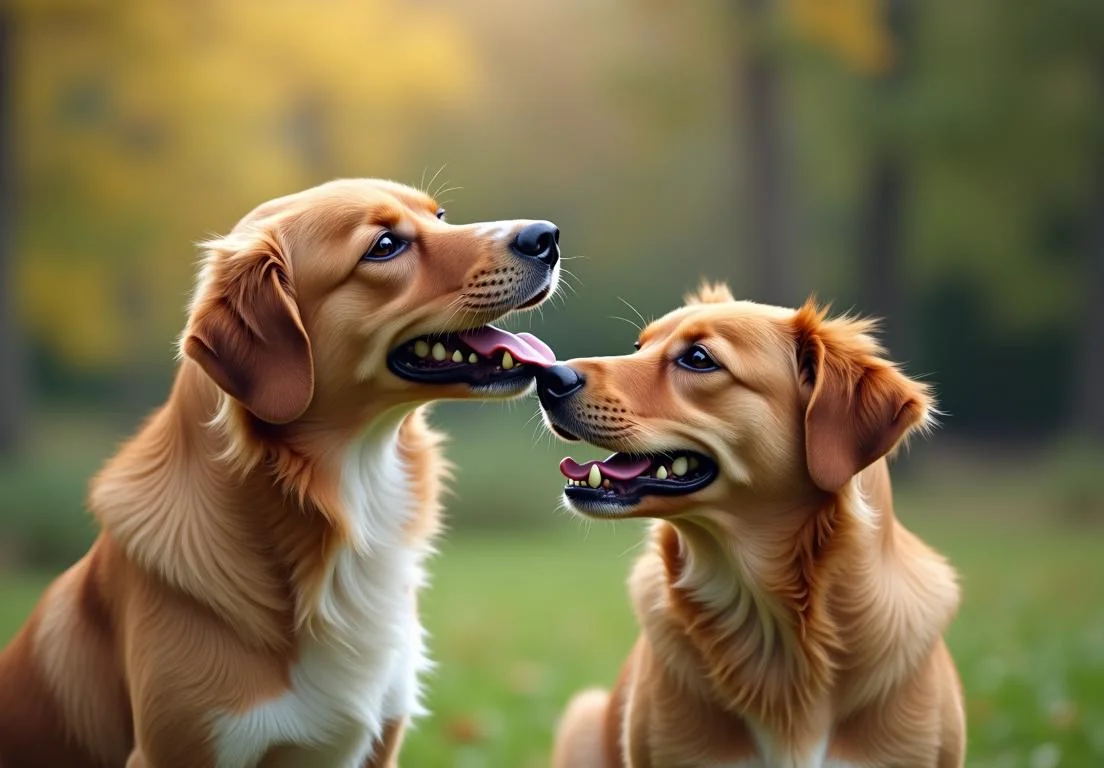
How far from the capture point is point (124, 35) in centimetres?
1561

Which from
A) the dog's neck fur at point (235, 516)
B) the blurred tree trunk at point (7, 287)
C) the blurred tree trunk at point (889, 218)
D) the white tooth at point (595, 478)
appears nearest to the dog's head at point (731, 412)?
the white tooth at point (595, 478)

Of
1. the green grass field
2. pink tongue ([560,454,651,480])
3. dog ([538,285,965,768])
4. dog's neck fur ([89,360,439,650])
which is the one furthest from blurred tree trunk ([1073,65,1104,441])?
dog's neck fur ([89,360,439,650])

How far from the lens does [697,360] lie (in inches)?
158

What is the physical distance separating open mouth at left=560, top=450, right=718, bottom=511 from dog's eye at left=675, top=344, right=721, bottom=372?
286 mm

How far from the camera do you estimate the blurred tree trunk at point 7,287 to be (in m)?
15.0

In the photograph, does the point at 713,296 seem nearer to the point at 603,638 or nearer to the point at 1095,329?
the point at 603,638

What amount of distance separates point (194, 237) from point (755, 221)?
8278 millimetres

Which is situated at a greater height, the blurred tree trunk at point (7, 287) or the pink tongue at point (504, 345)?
the pink tongue at point (504, 345)

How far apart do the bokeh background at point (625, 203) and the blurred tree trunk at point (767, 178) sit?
0.05m

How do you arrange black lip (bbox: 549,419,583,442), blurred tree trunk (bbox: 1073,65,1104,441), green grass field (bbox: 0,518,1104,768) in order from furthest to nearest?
blurred tree trunk (bbox: 1073,65,1104,441)
green grass field (bbox: 0,518,1104,768)
black lip (bbox: 549,419,583,442)

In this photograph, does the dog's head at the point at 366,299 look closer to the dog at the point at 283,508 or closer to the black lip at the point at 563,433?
the dog at the point at 283,508

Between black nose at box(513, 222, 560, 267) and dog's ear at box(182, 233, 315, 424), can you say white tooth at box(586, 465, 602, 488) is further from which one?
dog's ear at box(182, 233, 315, 424)

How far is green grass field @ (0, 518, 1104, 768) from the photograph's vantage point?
5809 millimetres

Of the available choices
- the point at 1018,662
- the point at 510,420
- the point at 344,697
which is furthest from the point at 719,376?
the point at 510,420
